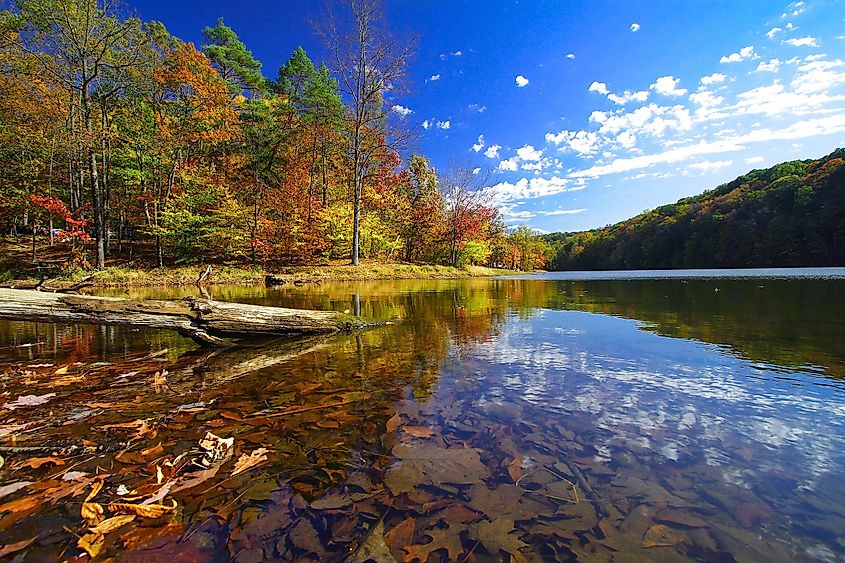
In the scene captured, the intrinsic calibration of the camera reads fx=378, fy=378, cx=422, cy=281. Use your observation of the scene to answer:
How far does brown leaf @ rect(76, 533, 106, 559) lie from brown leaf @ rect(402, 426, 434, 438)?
6.40ft

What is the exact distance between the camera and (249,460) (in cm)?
266

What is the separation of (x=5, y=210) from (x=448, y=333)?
3014cm

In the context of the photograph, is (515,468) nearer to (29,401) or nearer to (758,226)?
(29,401)

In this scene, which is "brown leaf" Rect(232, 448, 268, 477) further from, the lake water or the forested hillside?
the forested hillside

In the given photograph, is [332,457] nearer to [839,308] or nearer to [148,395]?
[148,395]

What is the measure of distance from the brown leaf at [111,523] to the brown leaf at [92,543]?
0.07 ft

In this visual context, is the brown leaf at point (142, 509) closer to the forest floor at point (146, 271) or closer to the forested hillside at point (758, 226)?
the forest floor at point (146, 271)

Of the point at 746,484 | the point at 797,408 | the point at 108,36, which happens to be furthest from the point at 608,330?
the point at 108,36

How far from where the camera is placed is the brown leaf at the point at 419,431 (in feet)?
10.1

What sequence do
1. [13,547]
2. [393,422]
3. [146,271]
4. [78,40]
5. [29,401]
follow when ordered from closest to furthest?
[13,547] → [393,422] → [29,401] → [78,40] → [146,271]

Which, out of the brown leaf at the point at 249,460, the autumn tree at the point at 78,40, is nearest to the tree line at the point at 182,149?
the autumn tree at the point at 78,40

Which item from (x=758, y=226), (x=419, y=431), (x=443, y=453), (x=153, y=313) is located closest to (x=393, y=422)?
(x=419, y=431)

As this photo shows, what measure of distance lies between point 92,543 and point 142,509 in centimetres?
24

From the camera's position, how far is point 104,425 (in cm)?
326
